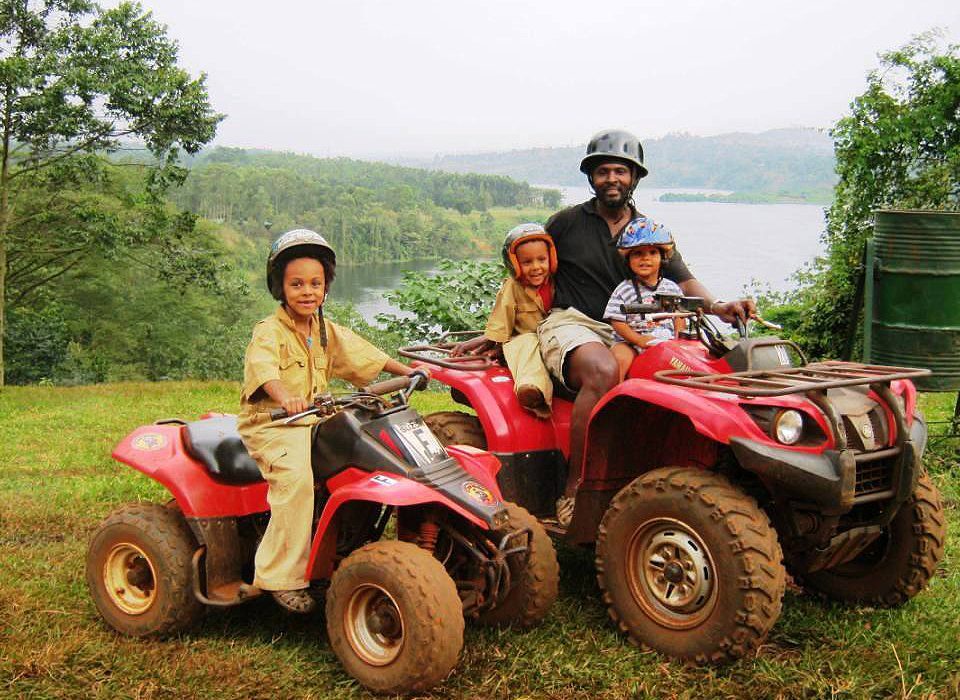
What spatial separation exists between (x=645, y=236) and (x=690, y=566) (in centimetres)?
173

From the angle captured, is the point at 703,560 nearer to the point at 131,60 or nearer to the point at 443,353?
the point at 443,353

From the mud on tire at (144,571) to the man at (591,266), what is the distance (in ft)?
6.03

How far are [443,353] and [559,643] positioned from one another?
2.19 metres

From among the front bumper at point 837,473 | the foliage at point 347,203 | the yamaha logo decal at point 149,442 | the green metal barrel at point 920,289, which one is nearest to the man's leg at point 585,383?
the front bumper at point 837,473

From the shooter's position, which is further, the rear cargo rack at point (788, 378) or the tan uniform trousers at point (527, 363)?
the tan uniform trousers at point (527, 363)

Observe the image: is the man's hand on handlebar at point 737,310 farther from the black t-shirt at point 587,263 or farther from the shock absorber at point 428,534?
the shock absorber at point 428,534

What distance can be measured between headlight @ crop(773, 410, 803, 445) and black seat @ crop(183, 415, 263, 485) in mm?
2311

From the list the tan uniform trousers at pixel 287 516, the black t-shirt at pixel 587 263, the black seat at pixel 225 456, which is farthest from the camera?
the black t-shirt at pixel 587 263

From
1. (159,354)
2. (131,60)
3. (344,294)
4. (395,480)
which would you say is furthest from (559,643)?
(159,354)

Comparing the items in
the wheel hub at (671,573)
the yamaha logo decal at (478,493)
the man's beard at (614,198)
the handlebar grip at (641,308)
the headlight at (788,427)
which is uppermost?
the man's beard at (614,198)

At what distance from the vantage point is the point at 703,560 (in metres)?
4.15

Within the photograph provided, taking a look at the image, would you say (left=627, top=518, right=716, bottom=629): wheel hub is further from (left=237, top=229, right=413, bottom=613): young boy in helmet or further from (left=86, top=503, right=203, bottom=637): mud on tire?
(left=86, top=503, right=203, bottom=637): mud on tire

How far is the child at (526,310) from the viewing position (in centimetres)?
532

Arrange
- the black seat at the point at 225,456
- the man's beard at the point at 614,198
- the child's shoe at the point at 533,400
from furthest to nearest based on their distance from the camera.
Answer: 1. the man's beard at the point at 614,198
2. the child's shoe at the point at 533,400
3. the black seat at the point at 225,456
